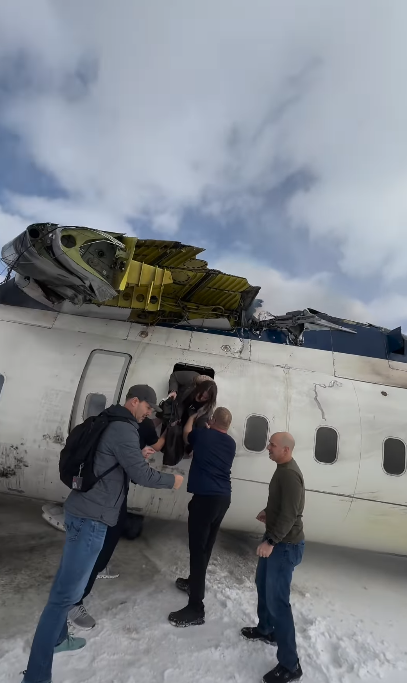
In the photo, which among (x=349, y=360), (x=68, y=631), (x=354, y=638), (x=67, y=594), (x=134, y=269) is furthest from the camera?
(x=349, y=360)

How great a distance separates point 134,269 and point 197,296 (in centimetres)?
166

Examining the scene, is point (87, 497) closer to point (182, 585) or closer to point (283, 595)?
point (283, 595)

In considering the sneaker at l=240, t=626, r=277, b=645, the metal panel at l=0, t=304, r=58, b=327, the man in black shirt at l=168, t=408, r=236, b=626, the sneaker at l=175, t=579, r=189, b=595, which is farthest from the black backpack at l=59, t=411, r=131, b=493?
the metal panel at l=0, t=304, r=58, b=327

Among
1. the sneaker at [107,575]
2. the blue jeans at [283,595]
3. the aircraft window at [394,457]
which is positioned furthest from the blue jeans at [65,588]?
the aircraft window at [394,457]

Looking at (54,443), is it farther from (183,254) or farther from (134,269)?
(183,254)

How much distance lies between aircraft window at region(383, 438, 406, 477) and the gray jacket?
153 inches

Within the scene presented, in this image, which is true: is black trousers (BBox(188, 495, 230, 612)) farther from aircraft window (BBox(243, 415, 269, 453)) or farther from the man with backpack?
aircraft window (BBox(243, 415, 269, 453))

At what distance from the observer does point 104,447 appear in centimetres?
339

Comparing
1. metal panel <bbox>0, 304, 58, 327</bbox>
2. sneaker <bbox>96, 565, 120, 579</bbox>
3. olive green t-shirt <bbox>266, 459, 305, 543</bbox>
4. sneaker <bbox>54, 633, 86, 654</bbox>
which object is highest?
metal panel <bbox>0, 304, 58, 327</bbox>

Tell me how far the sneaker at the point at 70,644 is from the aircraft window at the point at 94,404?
9.06ft

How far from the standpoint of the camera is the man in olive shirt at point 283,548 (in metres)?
3.75

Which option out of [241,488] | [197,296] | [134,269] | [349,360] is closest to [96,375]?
[134,269]

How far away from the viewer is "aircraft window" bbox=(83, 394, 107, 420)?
5965mm

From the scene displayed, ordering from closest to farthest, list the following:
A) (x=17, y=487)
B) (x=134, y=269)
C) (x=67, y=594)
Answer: (x=67, y=594) < (x=134, y=269) < (x=17, y=487)
